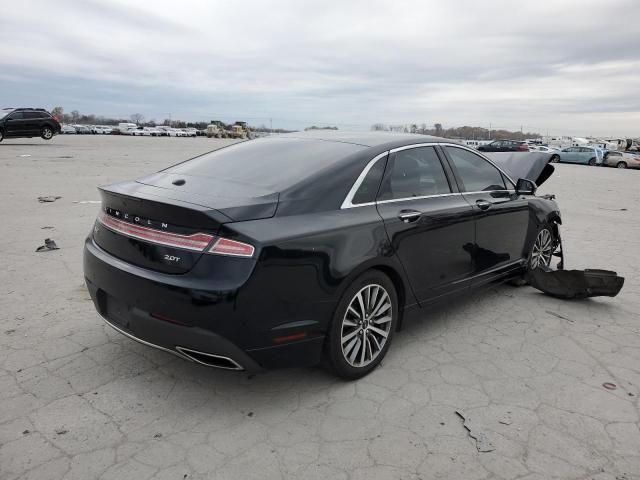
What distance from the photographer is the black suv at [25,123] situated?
24.0m

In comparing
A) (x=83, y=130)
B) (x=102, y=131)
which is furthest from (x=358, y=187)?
(x=102, y=131)

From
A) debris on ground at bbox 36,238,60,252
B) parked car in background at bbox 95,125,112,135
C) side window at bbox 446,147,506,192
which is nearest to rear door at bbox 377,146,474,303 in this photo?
side window at bbox 446,147,506,192

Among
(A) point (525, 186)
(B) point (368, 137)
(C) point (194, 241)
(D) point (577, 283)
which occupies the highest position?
(B) point (368, 137)

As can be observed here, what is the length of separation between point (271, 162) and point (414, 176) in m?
1.10

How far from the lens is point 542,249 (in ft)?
18.4

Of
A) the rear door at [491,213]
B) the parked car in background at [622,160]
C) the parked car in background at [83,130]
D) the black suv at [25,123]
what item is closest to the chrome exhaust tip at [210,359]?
the rear door at [491,213]

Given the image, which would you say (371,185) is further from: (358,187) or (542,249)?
(542,249)

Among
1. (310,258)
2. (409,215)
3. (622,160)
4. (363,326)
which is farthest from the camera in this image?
(622,160)

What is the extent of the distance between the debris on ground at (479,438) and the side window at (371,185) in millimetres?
1464

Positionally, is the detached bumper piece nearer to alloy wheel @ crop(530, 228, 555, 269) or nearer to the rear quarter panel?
alloy wheel @ crop(530, 228, 555, 269)

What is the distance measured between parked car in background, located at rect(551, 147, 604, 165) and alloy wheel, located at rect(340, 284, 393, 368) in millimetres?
36073

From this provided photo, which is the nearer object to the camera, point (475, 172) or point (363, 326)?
point (363, 326)

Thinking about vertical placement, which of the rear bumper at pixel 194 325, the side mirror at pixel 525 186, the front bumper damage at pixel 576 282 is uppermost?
the side mirror at pixel 525 186

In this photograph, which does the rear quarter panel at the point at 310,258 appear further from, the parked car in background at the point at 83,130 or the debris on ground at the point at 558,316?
the parked car in background at the point at 83,130
